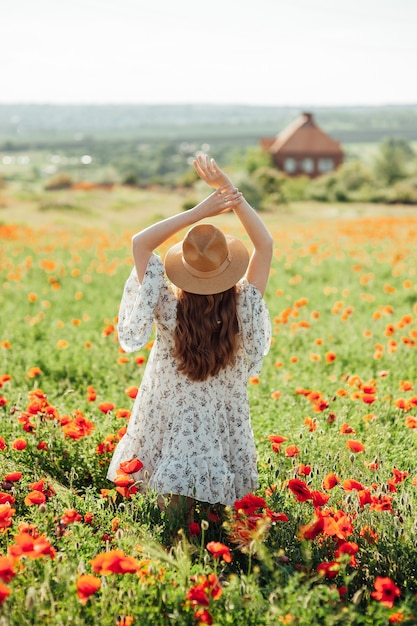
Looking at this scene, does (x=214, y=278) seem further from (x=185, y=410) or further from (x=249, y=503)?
(x=249, y=503)

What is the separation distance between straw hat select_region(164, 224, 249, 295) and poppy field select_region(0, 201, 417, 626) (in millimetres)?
911

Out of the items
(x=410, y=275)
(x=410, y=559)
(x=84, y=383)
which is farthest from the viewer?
(x=410, y=275)

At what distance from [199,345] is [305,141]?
7006 cm

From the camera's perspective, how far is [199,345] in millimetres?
3359

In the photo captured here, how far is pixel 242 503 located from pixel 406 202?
27.9 meters

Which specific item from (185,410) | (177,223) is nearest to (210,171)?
(177,223)

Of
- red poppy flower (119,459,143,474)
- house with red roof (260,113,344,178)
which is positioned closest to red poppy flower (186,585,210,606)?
red poppy flower (119,459,143,474)

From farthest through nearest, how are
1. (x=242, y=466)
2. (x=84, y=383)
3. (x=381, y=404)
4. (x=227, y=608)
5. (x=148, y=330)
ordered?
(x=84, y=383), (x=381, y=404), (x=242, y=466), (x=148, y=330), (x=227, y=608)

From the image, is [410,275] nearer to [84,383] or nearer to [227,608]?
[84,383]

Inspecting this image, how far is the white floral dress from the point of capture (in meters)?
3.39

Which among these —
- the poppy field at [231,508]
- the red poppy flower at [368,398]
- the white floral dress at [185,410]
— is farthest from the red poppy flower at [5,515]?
the red poppy flower at [368,398]

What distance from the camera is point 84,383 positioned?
5.71m

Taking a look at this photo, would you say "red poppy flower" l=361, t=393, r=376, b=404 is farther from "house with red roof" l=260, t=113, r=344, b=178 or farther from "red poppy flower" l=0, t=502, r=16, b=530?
"house with red roof" l=260, t=113, r=344, b=178

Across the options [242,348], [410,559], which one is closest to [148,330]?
[242,348]
